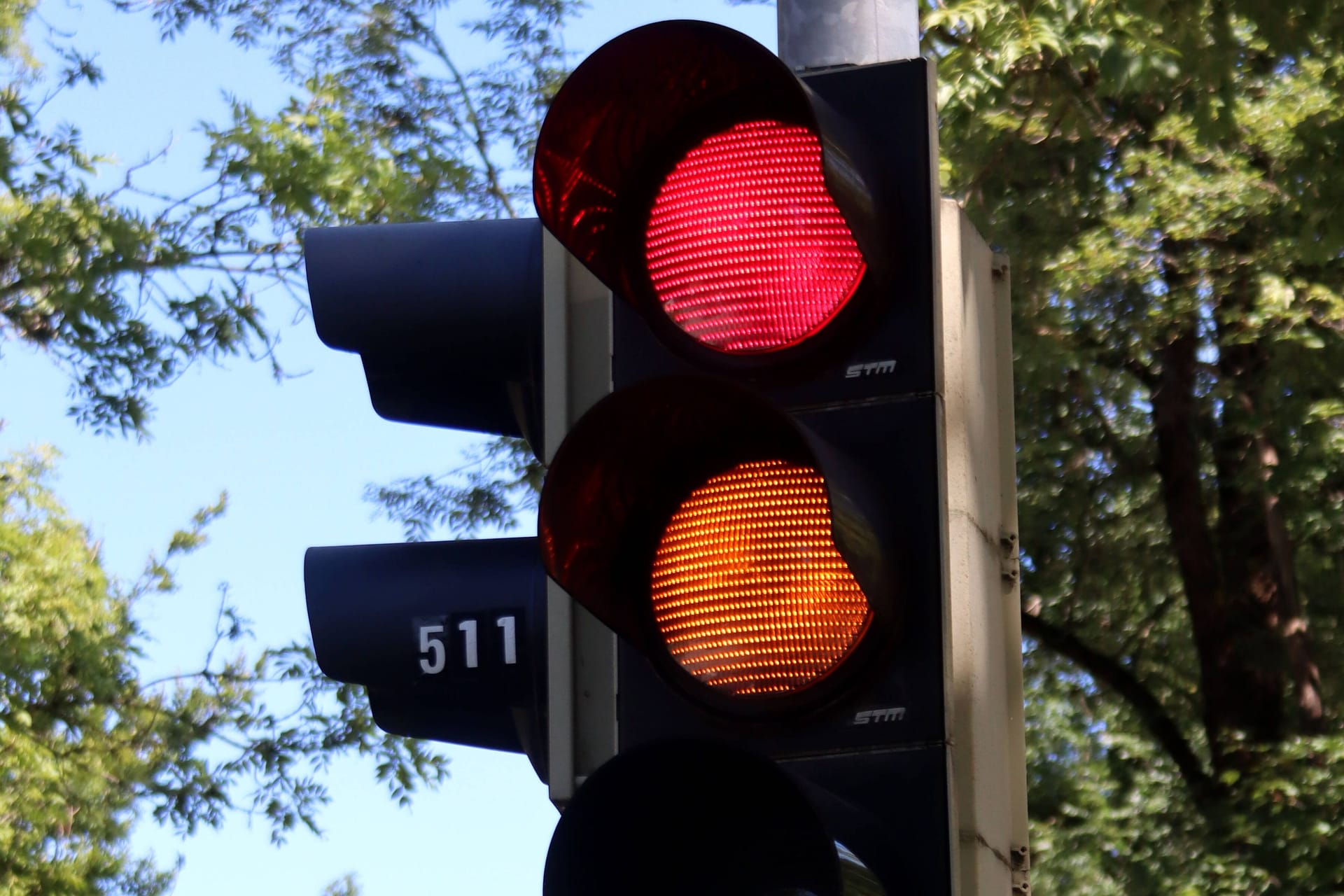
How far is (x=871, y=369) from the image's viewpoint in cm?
203

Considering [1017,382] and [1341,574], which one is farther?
[1341,574]

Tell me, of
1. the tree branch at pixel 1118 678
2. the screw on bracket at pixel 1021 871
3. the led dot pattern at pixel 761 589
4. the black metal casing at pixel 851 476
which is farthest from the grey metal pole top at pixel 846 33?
the tree branch at pixel 1118 678

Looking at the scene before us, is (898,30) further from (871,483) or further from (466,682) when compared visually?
Result: (466,682)

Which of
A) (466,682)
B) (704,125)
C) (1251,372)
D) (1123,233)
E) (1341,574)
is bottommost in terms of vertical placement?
(1341,574)

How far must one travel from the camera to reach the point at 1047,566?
1138cm

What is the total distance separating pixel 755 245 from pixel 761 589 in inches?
15.3

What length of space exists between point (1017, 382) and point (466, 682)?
8.52 m

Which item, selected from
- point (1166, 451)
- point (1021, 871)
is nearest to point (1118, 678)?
point (1166, 451)

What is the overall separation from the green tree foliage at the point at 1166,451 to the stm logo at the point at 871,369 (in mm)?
5686

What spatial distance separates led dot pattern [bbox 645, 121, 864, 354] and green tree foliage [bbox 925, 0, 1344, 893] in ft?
18.4

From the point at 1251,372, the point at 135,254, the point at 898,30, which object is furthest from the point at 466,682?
the point at 1251,372

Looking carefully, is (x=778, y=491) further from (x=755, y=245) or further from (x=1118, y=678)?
(x=1118, y=678)

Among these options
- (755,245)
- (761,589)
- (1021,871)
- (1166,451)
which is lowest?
(1166,451)

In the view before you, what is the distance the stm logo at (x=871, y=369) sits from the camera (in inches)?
79.4
